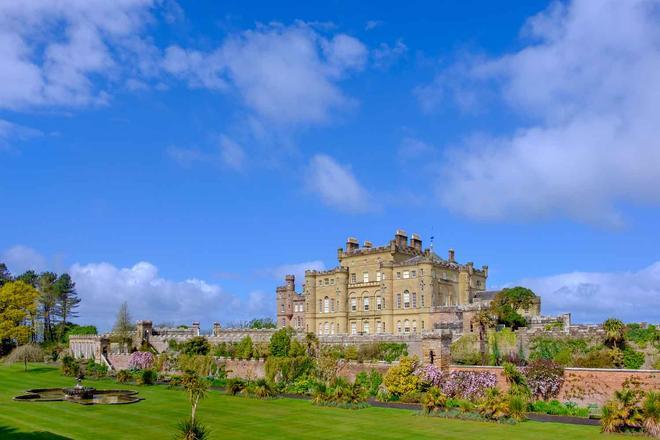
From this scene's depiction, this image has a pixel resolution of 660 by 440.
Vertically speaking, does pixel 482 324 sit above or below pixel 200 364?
above

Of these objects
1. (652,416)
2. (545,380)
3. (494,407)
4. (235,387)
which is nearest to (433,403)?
(494,407)

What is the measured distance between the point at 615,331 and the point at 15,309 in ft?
170

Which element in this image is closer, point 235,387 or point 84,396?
point 84,396

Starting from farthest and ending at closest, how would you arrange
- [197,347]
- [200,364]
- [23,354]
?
1. [23,354]
2. [197,347]
3. [200,364]

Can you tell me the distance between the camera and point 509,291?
56.2 meters

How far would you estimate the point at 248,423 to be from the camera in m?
26.6

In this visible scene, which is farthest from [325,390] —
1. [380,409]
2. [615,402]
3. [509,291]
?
[509,291]

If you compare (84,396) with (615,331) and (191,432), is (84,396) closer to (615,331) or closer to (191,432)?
(191,432)

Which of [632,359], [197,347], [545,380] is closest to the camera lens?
[545,380]

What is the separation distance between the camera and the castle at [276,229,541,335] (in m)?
61.7

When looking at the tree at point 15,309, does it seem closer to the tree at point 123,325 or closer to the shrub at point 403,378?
the tree at point 123,325

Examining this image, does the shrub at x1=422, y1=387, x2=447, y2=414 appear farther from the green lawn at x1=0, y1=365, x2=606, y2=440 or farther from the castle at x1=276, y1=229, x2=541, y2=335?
the castle at x1=276, y1=229, x2=541, y2=335

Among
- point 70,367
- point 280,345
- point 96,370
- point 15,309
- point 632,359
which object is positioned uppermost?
point 15,309

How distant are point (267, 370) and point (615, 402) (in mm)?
24833
